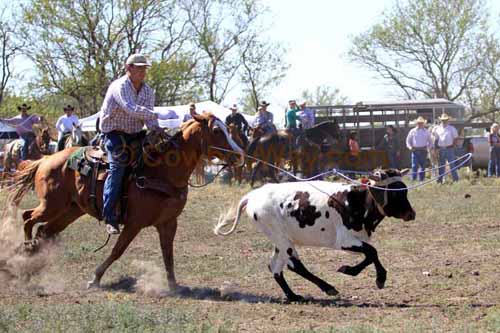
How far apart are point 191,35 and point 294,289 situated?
144ft

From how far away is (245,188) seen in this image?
21.7m

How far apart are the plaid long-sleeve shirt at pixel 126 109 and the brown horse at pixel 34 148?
45.8ft

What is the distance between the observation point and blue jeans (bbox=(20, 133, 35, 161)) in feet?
77.7

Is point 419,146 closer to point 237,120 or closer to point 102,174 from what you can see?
point 237,120

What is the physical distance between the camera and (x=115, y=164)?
9273 mm

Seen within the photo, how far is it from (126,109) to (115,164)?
0.61m

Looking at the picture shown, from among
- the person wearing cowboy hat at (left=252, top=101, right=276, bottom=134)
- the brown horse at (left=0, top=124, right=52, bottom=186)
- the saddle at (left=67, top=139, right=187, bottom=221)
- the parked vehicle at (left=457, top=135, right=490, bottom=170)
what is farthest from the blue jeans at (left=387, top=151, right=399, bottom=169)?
the saddle at (left=67, top=139, right=187, bottom=221)

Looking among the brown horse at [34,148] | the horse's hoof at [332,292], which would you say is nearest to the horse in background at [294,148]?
the brown horse at [34,148]

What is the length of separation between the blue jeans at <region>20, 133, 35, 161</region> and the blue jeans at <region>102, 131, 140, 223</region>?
14.9 m

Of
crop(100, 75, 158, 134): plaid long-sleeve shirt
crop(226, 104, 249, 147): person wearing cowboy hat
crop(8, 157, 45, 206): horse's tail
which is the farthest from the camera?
crop(226, 104, 249, 147): person wearing cowboy hat

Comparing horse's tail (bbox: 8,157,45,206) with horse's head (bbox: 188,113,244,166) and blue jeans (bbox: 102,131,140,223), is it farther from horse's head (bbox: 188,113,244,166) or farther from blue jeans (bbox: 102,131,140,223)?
horse's head (bbox: 188,113,244,166)

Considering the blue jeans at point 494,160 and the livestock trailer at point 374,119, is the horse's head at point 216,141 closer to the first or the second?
the blue jeans at point 494,160

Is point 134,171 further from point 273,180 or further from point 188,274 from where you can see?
point 273,180

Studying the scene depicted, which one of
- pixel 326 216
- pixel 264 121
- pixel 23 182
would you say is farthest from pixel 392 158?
pixel 326 216
